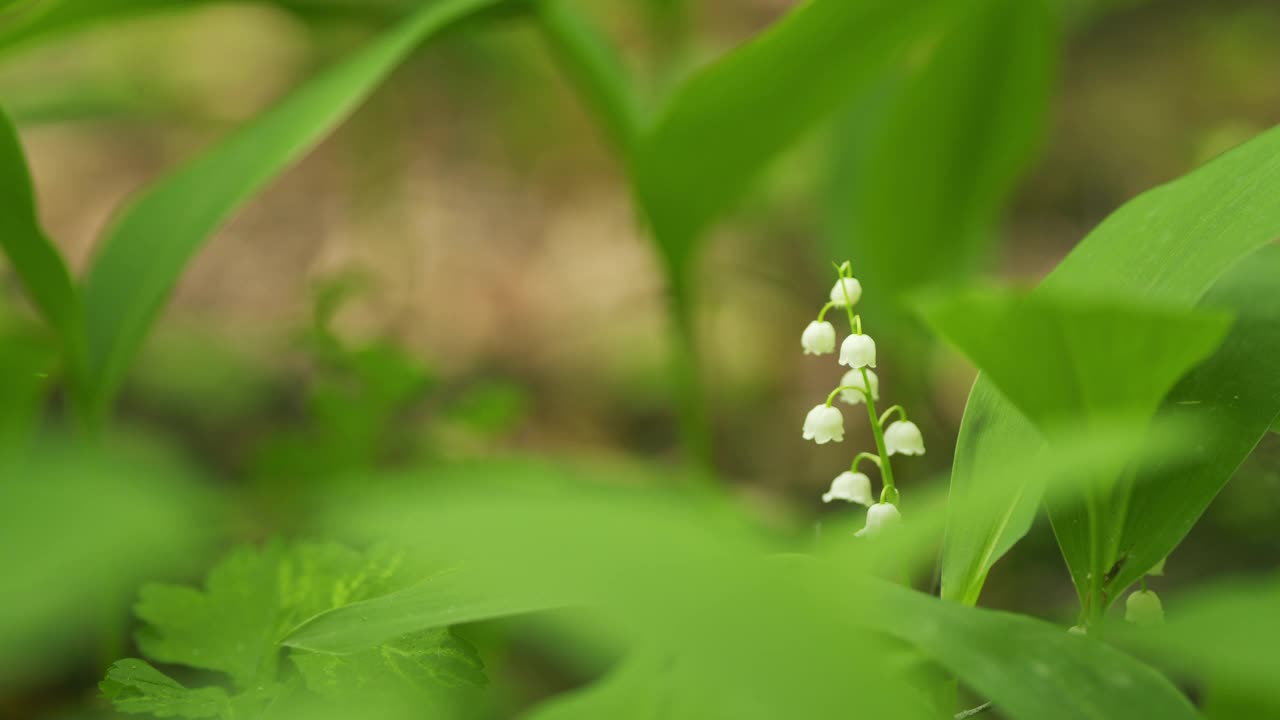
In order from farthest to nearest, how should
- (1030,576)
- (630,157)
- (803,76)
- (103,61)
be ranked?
(103,61) < (1030,576) < (630,157) < (803,76)

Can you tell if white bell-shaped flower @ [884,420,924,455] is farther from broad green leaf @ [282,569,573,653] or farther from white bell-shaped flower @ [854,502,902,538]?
broad green leaf @ [282,569,573,653]

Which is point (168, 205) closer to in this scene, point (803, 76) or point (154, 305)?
point (154, 305)

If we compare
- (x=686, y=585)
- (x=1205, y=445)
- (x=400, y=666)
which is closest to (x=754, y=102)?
(x=1205, y=445)

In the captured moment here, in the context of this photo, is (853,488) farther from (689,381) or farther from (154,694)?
(689,381)

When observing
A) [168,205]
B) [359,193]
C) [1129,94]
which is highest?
[1129,94]

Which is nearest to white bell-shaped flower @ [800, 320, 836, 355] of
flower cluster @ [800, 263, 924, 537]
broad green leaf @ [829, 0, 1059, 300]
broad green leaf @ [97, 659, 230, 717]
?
flower cluster @ [800, 263, 924, 537]

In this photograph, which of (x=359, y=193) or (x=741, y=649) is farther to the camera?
(x=359, y=193)

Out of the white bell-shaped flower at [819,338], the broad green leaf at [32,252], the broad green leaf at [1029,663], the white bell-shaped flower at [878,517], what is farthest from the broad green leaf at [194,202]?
the broad green leaf at [1029,663]

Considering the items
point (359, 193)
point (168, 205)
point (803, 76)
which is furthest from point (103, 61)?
point (803, 76)
